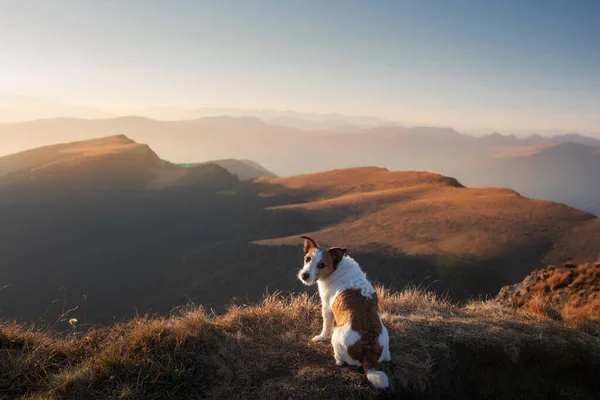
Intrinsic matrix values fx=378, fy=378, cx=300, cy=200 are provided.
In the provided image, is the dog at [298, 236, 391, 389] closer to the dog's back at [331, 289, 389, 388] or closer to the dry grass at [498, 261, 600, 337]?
the dog's back at [331, 289, 389, 388]

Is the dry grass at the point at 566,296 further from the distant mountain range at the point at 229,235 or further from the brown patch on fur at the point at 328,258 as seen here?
the distant mountain range at the point at 229,235

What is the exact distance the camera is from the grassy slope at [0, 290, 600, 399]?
353 cm

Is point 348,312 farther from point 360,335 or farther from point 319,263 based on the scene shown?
point 319,263

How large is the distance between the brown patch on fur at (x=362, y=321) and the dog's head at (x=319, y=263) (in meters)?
0.34

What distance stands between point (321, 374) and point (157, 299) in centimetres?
3428

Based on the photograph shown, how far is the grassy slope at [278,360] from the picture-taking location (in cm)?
353

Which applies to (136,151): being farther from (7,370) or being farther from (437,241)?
(7,370)

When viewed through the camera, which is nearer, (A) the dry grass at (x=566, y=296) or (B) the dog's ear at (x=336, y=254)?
(B) the dog's ear at (x=336, y=254)

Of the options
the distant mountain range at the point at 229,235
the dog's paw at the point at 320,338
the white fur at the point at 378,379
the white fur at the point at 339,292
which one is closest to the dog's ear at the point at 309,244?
the white fur at the point at 339,292

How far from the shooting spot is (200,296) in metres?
33.4

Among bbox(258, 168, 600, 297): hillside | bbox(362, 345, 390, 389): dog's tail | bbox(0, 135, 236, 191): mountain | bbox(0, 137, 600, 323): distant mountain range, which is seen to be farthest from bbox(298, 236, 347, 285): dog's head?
bbox(0, 135, 236, 191): mountain

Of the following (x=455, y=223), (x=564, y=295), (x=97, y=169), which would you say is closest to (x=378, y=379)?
(x=564, y=295)

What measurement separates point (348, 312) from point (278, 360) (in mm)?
946

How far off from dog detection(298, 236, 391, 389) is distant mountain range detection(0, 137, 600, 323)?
58.7 feet
